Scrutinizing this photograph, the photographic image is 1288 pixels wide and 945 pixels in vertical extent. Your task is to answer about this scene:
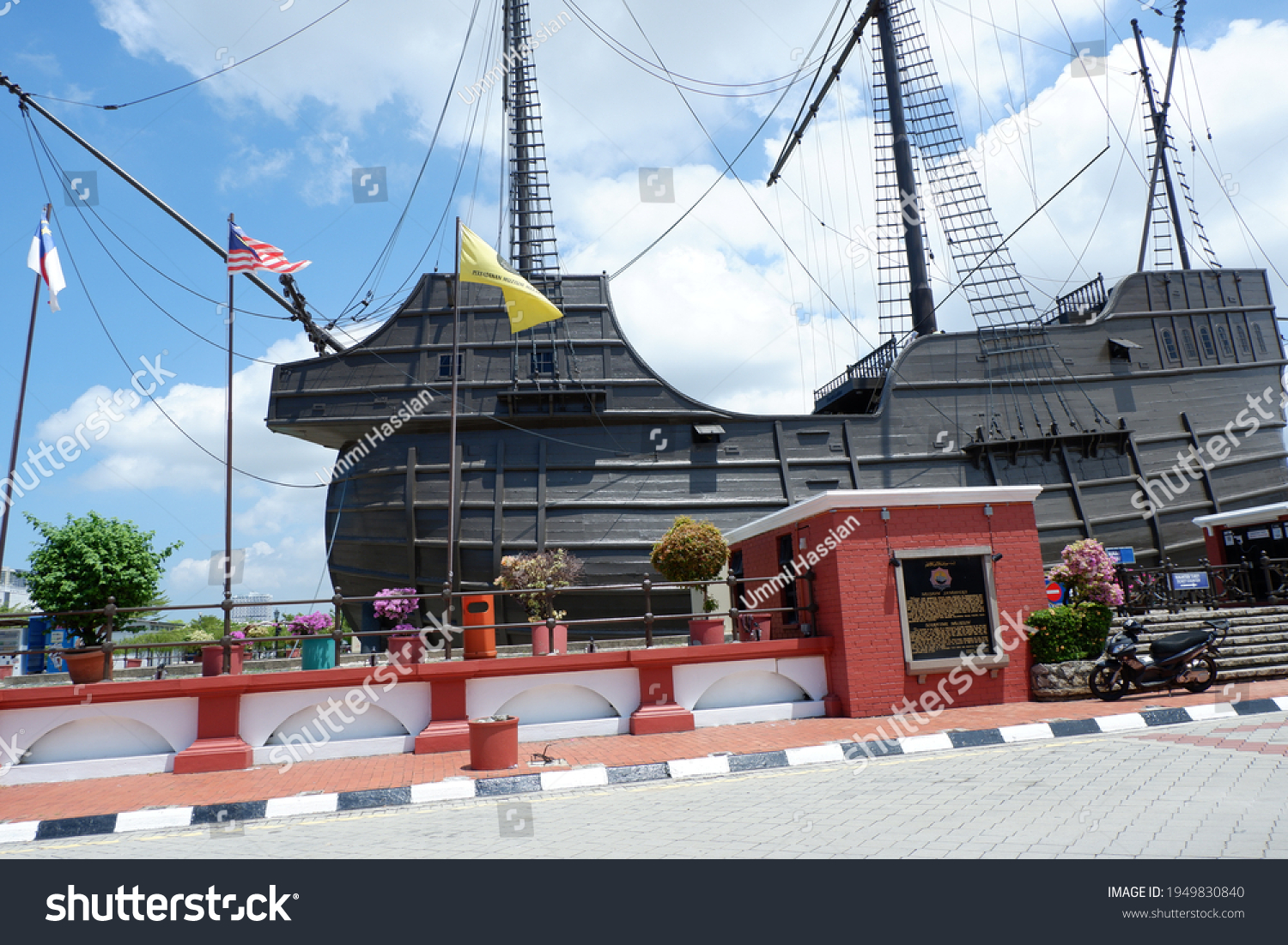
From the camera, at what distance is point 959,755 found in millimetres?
7500

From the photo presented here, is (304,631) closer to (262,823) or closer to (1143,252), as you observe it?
(262,823)

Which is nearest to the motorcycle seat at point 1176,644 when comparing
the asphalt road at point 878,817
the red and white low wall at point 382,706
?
the asphalt road at point 878,817

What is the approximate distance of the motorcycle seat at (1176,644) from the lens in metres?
9.71

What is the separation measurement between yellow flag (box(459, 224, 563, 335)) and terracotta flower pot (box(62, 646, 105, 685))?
783 centimetres

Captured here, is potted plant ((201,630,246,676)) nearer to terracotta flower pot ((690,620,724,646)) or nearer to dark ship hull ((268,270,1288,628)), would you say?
terracotta flower pot ((690,620,724,646))

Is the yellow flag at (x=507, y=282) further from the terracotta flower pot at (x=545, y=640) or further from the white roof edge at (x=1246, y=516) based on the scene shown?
the white roof edge at (x=1246, y=516)

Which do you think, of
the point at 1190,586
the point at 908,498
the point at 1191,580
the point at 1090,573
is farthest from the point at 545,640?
the point at 1191,580

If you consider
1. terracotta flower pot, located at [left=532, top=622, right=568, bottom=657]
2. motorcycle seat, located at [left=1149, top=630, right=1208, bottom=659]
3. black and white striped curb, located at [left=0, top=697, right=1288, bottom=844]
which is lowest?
black and white striped curb, located at [left=0, top=697, right=1288, bottom=844]

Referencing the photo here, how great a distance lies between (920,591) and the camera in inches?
379

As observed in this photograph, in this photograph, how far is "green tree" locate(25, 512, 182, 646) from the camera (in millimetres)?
18266

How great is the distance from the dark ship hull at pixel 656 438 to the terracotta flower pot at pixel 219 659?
315 inches

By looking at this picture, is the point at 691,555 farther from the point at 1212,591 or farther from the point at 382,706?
the point at 1212,591

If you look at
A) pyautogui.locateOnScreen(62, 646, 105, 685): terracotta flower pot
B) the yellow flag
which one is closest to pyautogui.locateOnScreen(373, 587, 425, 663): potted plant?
pyautogui.locateOnScreen(62, 646, 105, 685): terracotta flower pot
